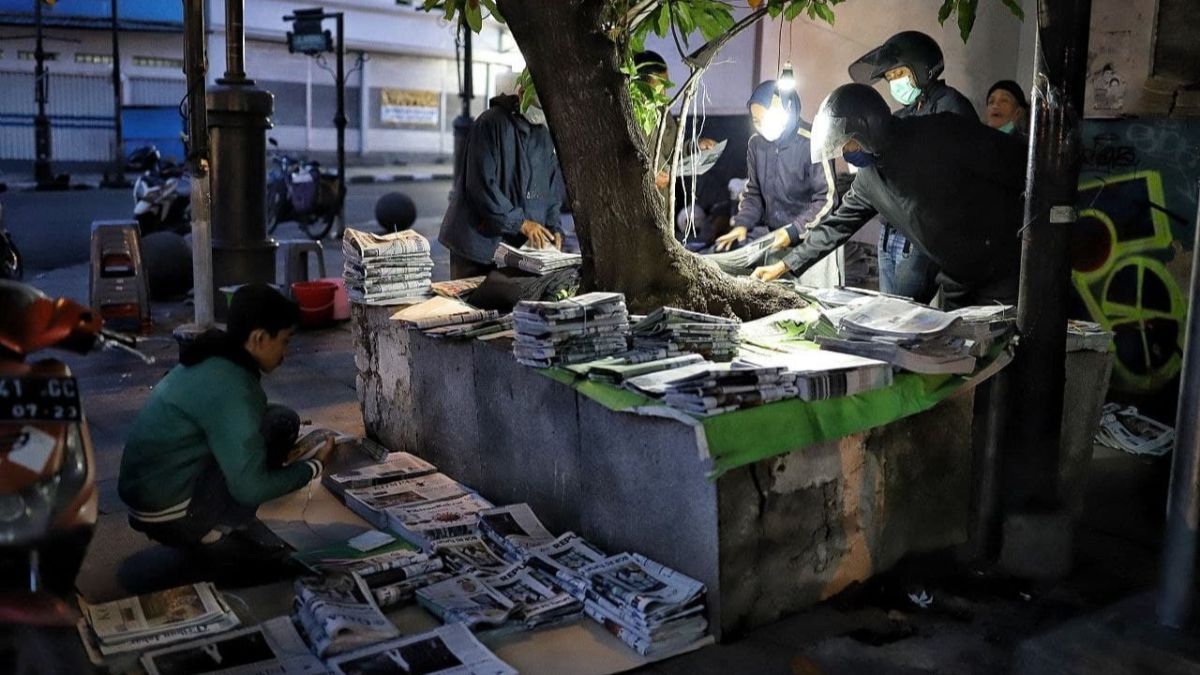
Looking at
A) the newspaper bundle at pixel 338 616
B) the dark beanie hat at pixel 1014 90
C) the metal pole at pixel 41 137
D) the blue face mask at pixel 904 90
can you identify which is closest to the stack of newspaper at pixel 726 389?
the newspaper bundle at pixel 338 616

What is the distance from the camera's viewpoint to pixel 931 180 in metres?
6.23

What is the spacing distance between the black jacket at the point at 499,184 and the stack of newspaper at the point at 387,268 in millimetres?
1120

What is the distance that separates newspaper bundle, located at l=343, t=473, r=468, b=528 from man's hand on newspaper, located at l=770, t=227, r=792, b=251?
2.47 meters

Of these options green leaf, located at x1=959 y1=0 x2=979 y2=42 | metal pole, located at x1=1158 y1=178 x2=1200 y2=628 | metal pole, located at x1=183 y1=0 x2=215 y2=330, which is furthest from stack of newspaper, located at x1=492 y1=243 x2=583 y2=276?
metal pole, located at x1=1158 y1=178 x2=1200 y2=628

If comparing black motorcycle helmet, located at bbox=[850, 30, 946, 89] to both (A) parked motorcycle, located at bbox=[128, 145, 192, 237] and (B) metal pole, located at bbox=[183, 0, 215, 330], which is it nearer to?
(B) metal pole, located at bbox=[183, 0, 215, 330]

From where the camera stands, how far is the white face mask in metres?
8.14

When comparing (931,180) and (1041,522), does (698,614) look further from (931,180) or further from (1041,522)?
(931,180)

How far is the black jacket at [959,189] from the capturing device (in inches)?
243

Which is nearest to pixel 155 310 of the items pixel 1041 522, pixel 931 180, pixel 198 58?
pixel 198 58

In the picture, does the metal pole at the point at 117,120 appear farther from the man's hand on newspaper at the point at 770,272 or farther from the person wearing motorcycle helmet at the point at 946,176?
the person wearing motorcycle helmet at the point at 946,176

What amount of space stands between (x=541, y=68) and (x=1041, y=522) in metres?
3.30

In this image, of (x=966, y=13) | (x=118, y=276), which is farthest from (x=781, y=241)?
(x=118, y=276)

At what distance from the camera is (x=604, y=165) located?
6.20 metres

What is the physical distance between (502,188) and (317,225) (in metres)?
9.81
